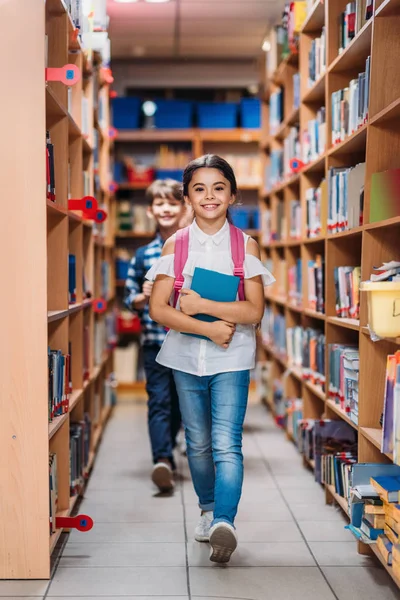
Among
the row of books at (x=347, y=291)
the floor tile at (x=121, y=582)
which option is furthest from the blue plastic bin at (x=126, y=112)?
the floor tile at (x=121, y=582)

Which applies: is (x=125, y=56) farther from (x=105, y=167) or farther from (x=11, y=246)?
(x=11, y=246)

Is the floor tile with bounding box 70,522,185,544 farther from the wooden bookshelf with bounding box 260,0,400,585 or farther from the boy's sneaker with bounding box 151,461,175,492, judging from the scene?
the wooden bookshelf with bounding box 260,0,400,585

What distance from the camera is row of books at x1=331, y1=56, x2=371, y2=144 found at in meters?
3.18

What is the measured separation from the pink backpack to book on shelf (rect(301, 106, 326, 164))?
141 cm

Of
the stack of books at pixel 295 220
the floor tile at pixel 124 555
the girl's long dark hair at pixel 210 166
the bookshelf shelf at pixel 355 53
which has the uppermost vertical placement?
the bookshelf shelf at pixel 355 53

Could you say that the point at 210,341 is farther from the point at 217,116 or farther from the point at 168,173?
the point at 217,116

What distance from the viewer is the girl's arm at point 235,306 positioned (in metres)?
2.71

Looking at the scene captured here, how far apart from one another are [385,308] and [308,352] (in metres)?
2.10

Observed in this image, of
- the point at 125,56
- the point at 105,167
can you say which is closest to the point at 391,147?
the point at 105,167

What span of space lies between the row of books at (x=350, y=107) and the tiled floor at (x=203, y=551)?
1675 millimetres

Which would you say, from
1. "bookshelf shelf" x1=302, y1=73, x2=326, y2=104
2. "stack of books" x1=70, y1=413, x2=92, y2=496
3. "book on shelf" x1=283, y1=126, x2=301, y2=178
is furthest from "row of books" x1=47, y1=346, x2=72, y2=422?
"book on shelf" x1=283, y1=126, x2=301, y2=178

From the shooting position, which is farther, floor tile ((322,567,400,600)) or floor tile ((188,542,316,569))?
floor tile ((188,542,316,569))

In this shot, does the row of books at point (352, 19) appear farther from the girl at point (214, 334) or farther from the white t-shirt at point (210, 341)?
the white t-shirt at point (210, 341)

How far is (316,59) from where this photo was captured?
166 inches
